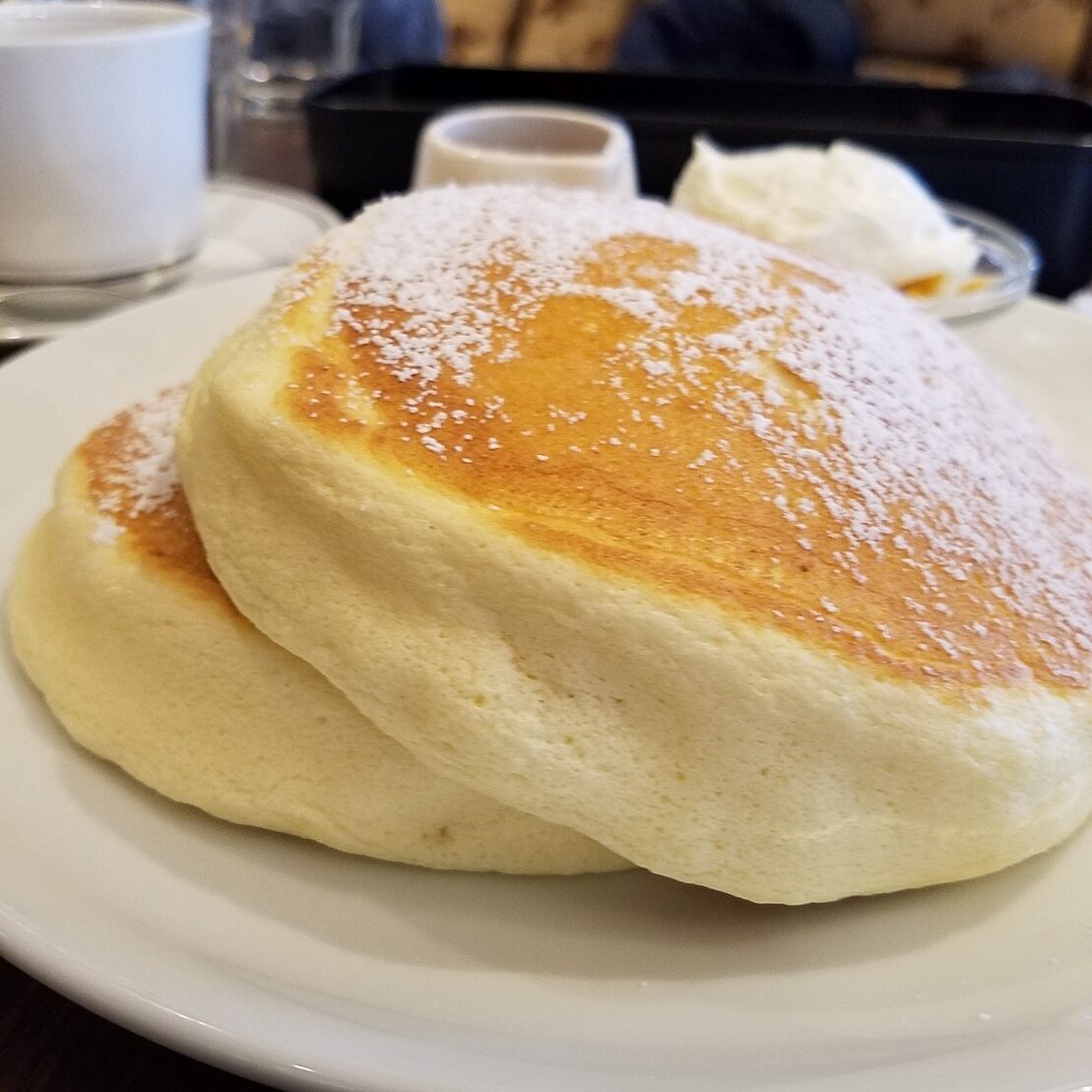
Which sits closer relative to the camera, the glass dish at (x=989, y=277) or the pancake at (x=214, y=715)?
the pancake at (x=214, y=715)

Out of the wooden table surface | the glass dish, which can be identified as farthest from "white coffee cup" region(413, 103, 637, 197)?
the wooden table surface

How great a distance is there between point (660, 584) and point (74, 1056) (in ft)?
1.21

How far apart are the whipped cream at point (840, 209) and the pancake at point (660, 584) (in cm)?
71

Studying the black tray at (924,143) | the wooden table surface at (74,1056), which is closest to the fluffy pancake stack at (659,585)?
the wooden table surface at (74,1056)

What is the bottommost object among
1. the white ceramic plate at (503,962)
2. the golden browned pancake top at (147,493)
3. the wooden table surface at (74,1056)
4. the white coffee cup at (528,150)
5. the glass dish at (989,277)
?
the wooden table surface at (74,1056)

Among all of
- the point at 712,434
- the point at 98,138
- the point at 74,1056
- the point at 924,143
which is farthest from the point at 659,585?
the point at 924,143

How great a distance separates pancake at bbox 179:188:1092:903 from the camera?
51 cm

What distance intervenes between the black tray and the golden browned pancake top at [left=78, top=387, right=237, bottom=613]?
3.05 feet

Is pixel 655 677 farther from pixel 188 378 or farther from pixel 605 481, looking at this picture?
pixel 188 378

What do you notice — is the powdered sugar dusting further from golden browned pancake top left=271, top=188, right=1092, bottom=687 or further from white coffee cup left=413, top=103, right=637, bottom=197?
white coffee cup left=413, top=103, right=637, bottom=197

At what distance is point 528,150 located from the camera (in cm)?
145

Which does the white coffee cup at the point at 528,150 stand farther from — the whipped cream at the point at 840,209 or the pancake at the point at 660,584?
the pancake at the point at 660,584

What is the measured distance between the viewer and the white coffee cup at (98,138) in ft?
3.83

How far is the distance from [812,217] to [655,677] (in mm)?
964
